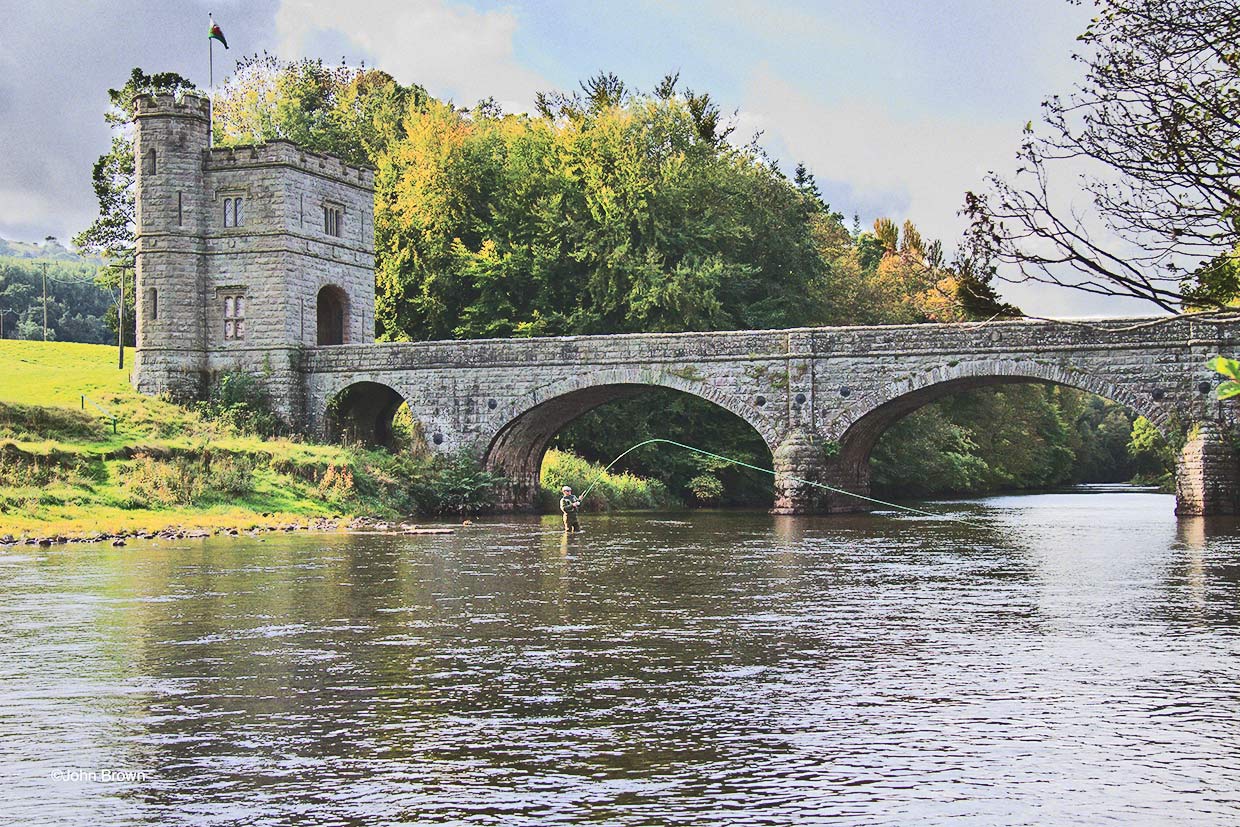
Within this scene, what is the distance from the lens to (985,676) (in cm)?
1407

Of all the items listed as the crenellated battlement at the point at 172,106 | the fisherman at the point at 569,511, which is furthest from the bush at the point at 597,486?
the crenellated battlement at the point at 172,106

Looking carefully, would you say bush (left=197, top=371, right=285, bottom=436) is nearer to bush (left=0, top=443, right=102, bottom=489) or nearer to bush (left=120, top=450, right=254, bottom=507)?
bush (left=120, top=450, right=254, bottom=507)

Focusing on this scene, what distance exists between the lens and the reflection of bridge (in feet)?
120

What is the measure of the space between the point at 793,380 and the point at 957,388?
14.5 ft

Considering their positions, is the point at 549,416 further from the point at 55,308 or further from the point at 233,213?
the point at 55,308

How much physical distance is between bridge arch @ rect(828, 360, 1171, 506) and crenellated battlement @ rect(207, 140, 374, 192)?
61.1 ft

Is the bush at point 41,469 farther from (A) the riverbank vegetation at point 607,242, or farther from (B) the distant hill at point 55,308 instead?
(B) the distant hill at point 55,308

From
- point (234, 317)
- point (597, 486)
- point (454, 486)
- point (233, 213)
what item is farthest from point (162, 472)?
point (597, 486)

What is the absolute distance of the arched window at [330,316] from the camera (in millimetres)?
50562

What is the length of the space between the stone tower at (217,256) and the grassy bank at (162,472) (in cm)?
201

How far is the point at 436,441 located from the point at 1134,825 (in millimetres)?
36378

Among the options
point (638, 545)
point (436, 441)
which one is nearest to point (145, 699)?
point (638, 545)

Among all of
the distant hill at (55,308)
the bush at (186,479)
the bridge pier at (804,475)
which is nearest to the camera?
the bush at (186,479)

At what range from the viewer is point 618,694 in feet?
43.3
